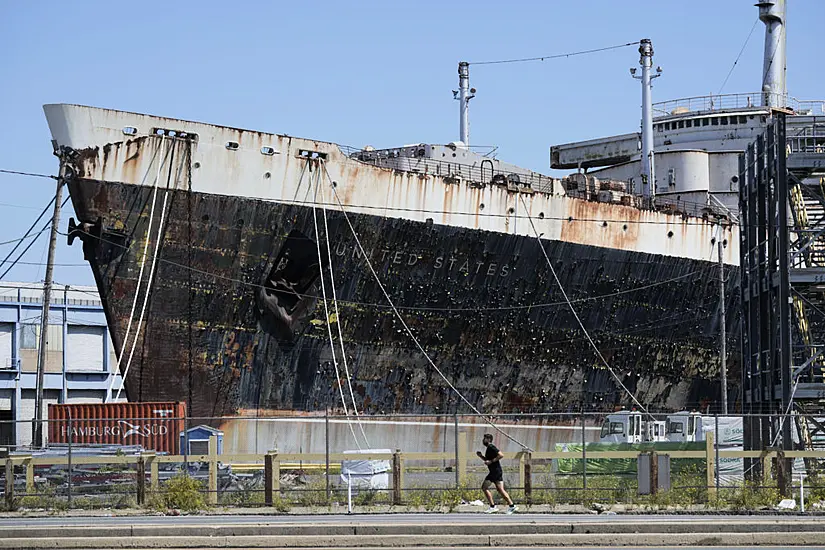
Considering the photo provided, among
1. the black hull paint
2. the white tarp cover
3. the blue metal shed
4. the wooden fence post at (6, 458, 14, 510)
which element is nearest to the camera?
the wooden fence post at (6, 458, 14, 510)

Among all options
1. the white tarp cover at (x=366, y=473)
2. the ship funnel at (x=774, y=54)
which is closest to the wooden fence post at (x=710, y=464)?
the white tarp cover at (x=366, y=473)

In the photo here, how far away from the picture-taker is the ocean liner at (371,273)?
2727cm

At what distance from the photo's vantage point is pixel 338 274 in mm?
29391

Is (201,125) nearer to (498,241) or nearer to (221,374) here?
(221,374)

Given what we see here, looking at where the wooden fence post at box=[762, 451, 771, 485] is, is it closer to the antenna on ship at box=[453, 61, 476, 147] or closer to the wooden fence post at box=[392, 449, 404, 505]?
the wooden fence post at box=[392, 449, 404, 505]

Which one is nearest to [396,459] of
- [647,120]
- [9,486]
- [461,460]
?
[461,460]

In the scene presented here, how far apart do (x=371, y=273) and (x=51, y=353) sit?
30.8m

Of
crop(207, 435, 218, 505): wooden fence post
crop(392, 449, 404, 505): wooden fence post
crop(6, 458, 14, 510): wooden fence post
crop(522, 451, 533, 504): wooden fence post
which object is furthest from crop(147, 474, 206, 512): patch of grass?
crop(522, 451, 533, 504): wooden fence post

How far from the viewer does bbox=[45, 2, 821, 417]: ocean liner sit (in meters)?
27.3

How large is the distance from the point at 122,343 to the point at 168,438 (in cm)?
329

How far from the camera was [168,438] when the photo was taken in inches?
989

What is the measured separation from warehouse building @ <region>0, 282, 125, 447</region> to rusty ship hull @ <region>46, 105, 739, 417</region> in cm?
2563

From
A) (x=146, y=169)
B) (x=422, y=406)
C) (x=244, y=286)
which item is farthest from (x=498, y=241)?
(x=146, y=169)

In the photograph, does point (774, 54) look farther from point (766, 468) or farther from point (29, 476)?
point (29, 476)
